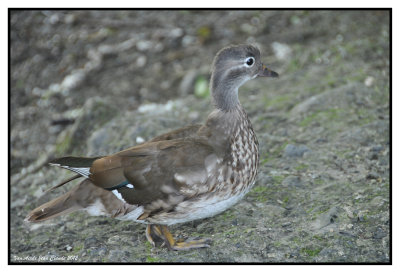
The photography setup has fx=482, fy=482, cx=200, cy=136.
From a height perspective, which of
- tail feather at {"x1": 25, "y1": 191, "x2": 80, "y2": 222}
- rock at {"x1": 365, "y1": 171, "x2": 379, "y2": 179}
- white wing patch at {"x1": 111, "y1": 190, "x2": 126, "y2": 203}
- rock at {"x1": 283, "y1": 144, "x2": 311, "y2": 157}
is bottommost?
tail feather at {"x1": 25, "y1": 191, "x2": 80, "y2": 222}

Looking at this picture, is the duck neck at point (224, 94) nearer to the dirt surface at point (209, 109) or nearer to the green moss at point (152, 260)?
the dirt surface at point (209, 109)

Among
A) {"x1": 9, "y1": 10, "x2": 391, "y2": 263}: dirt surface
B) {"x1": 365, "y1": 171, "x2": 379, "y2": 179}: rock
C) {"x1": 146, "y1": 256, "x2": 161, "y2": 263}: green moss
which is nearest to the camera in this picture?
{"x1": 146, "y1": 256, "x2": 161, "y2": 263}: green moss

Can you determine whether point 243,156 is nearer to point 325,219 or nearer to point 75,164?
point 325,219

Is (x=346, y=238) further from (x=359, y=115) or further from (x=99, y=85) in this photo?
(x=99, y=85)

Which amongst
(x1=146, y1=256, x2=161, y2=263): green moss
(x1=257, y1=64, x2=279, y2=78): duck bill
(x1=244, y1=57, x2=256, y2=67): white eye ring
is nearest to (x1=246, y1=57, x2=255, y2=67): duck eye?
(x1=244, y1=57, x2=256, y2=67): white eye ring

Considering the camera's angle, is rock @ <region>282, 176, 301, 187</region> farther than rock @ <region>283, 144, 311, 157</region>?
No

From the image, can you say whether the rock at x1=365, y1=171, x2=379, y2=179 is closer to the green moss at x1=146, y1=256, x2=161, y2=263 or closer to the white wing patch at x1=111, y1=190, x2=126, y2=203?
the green moss at x1=146, y1=256, x2=161, y2=263

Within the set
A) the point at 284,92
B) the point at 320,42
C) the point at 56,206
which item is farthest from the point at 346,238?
the point at 320,42
